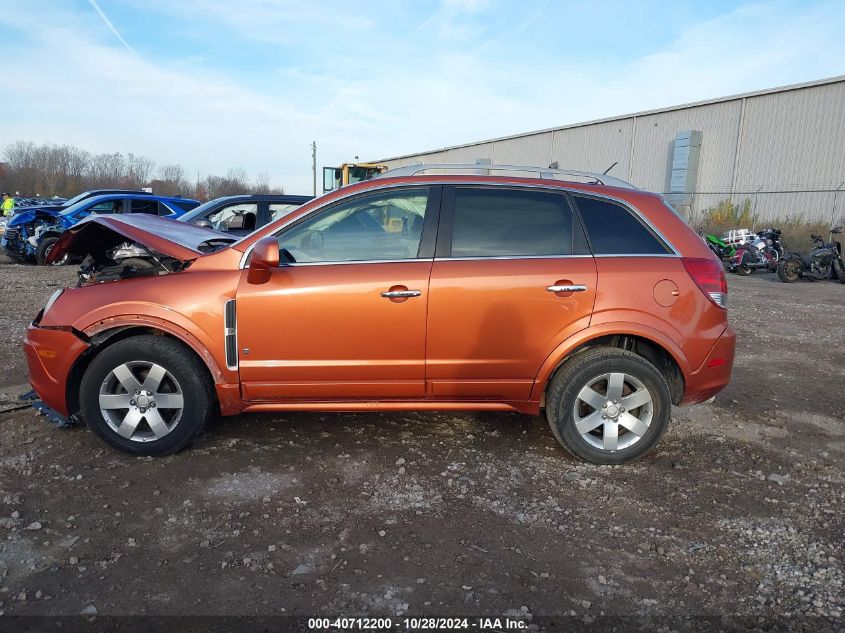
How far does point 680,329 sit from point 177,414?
334 centimetres

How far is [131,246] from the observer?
4402mm

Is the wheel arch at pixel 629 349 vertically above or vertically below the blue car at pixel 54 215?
below

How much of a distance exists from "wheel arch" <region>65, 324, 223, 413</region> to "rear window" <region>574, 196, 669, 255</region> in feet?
8.63

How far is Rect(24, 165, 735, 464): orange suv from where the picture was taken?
380cm

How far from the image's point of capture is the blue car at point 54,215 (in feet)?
47.2

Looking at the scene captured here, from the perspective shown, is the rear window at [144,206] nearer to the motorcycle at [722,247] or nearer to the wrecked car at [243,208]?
the wrecked car at [243,208]

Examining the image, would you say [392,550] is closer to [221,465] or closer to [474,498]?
[474,498]

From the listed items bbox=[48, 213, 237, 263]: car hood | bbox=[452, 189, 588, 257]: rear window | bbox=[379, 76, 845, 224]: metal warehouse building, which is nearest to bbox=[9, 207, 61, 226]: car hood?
bbox=[48, 213, 237, 263]: car hood

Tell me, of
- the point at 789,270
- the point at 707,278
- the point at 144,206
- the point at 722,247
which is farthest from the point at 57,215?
the point at 722,247

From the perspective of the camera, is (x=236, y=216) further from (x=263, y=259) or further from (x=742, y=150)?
(x=742, y=150)

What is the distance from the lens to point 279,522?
323 centimetres

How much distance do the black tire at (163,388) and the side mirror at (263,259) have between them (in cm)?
68

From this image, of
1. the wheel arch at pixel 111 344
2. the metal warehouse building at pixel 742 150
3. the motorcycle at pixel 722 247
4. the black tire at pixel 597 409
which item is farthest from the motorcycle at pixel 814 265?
the wheel arch at pixel 111 344

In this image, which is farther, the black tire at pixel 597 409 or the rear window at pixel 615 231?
the rear window at pixel 615 231
